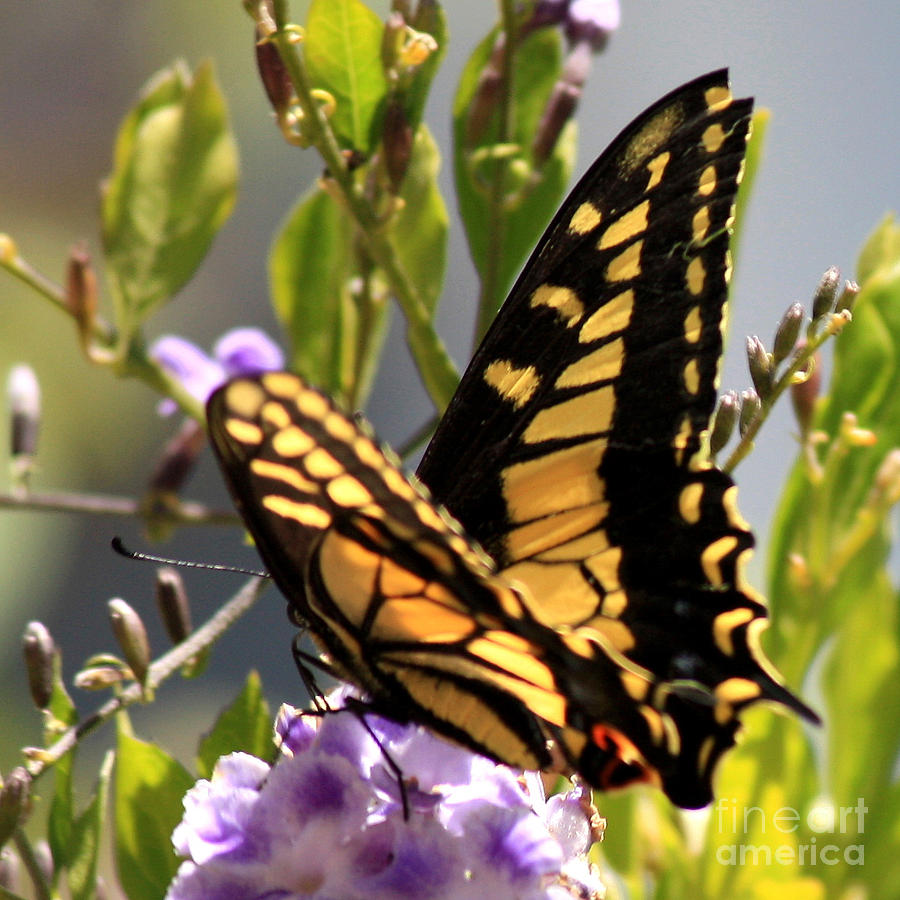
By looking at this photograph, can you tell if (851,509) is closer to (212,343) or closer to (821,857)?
(821,857)

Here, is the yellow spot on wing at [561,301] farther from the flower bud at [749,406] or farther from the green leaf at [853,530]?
the green leaf at [853,530]

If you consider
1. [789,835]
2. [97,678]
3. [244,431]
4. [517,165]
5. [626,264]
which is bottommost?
[789,835]

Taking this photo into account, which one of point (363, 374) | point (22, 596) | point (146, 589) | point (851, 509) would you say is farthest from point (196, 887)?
point (146, 589)

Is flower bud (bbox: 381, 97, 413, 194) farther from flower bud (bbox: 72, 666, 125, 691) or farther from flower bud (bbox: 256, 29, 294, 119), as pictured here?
flower bud (bbox: 72, 666, 125, 691)

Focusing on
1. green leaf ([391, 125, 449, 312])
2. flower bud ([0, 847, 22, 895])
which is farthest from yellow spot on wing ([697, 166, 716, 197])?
flower bud ([0, 847, 22, 895])

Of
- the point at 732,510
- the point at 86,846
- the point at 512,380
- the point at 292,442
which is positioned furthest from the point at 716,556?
the point at 86,846

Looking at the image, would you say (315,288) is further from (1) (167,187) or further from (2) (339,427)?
(2) (339,427)

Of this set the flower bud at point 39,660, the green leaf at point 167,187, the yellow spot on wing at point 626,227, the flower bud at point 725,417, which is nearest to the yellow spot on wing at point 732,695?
the flower bud at point 725,417
